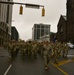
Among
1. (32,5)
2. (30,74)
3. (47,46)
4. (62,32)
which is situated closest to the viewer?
(30,74)

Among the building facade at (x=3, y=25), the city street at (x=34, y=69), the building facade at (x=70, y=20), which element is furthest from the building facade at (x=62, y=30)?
the city street at (x=34, y=69)

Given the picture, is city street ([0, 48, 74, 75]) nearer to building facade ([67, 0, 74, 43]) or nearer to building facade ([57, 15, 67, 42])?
building facade ([67, 0, 74, 43])

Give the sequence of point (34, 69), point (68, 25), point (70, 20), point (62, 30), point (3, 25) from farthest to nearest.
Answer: point (3, 25)
point (62, 30)
point (68, 25)
point (70, 20)
point (34, 69)

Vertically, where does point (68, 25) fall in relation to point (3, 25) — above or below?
below

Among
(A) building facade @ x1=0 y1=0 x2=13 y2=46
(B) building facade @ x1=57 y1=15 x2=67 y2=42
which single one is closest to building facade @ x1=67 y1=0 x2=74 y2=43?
(B) building facade @ x1=57 y1=15 x2=67 y2=42

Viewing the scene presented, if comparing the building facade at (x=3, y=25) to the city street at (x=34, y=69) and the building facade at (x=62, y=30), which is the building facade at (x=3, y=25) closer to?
the building facade at (x=62, y=30)

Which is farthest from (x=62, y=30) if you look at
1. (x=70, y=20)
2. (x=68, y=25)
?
(x=70, y=20)

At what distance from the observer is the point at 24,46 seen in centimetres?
3266

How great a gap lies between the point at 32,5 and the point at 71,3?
232 feet

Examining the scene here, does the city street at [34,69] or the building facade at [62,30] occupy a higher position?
the building facade at [62,30]

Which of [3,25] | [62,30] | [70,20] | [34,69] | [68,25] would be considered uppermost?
[70,20]

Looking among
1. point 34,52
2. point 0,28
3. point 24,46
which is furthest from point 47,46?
point 0,28

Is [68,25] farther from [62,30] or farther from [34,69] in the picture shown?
[34,69]

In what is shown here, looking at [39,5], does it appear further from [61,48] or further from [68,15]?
[68,15]
